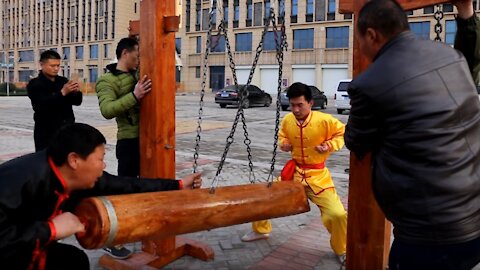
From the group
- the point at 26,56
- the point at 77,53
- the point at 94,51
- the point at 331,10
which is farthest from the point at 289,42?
the point at 26,56

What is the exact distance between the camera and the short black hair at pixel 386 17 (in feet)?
6.82

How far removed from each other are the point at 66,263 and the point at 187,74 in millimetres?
54938

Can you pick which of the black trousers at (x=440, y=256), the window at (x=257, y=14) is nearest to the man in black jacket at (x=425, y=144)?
the black trousers at (x=440, y=256)

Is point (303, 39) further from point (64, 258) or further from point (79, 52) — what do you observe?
point (64, 258)

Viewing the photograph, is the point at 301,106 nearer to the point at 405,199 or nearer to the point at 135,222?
the point at 135,222

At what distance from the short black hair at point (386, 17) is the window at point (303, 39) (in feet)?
156

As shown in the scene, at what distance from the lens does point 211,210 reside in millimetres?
3047

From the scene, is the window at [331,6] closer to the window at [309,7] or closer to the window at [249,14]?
the window at [309,7]

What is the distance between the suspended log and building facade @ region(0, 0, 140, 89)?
59.6 metres

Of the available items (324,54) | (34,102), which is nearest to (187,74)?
(324,54)

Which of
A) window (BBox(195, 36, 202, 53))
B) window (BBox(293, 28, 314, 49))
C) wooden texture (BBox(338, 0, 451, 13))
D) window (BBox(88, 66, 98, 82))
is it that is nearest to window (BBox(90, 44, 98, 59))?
window (BBox(88, 66, 98, 82))

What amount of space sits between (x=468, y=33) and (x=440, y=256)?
1.34 metres

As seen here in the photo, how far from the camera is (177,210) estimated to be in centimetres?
290

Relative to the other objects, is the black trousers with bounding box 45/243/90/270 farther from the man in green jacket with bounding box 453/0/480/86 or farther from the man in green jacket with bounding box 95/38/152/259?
the man in green jacket with bounding box 453/0/480/86
